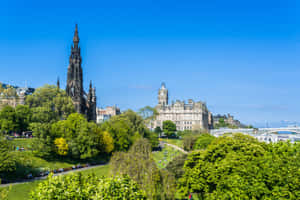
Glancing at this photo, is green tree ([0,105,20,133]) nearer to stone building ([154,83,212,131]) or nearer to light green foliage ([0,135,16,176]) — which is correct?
light green foliage ([0,135,16,176])

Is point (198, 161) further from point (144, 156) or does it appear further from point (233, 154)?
point (144, 156)

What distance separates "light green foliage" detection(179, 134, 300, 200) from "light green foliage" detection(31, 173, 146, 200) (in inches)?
329

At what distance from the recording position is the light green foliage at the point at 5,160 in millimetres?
38125

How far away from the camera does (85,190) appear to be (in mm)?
19016

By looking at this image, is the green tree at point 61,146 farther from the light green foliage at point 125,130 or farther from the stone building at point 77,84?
the stone building at point 77,84

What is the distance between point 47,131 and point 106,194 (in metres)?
38.6

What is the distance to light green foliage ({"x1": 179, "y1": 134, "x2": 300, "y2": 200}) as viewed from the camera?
21953mm

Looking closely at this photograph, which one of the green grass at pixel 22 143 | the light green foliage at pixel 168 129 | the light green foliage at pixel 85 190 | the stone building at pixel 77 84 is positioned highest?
the stone building at pixel 77 84

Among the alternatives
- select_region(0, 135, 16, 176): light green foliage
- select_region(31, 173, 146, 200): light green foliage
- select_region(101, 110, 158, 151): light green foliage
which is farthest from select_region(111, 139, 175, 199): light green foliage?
select_region(101, 110, 158, 151): light green foliage

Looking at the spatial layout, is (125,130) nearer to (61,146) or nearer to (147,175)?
(61,146)

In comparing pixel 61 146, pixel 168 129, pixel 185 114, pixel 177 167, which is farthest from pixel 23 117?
pixel 185 114

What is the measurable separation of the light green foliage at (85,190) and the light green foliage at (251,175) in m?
8.36

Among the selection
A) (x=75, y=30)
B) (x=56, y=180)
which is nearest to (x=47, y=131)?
(x=56, y=180)

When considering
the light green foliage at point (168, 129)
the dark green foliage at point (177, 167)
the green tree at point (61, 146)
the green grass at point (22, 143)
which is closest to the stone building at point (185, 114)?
the light green foliage at point (168, 129)
